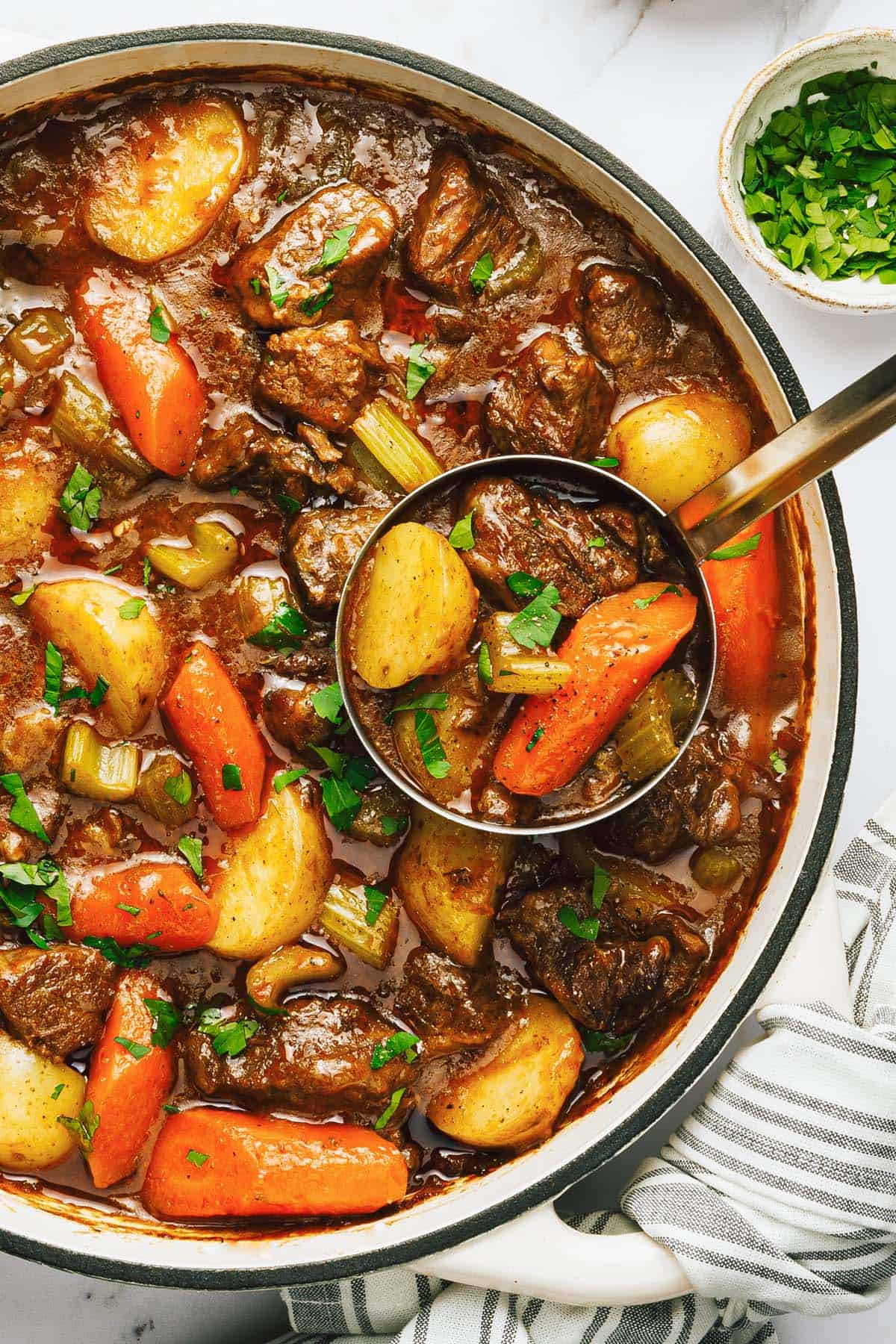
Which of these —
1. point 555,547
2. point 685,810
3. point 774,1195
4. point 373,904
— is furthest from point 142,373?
point 774,1195

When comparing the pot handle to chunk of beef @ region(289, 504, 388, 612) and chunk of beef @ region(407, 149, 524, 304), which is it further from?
chunk of beef @ region(407, 149, 524, 304)

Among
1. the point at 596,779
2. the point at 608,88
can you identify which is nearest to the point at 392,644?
the point at 596,779

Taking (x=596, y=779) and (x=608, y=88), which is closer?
(x=596, y=779)

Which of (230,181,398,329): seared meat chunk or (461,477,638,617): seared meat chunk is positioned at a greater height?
(230,181,398,329): seared meat chunk

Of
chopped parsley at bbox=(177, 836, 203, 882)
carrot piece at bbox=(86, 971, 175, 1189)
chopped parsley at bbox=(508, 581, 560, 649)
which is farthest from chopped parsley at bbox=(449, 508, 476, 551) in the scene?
carrot piece at bbox=(86, 971, 175, 1189)

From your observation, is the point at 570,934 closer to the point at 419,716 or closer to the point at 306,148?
the point at 419,716

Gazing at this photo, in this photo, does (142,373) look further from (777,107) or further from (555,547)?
(777,107)

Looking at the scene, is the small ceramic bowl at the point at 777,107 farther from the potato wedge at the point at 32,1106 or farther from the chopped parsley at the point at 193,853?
the potato wedge at the point at 32,1106
